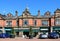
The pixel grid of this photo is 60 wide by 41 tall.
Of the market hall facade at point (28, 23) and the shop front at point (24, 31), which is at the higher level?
the market hall facade at point (28, 23)

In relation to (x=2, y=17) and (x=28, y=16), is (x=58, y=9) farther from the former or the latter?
(x=2, y=17)

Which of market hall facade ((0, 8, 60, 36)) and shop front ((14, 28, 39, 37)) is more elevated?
market hall facade ((0, 8, 60, 36))

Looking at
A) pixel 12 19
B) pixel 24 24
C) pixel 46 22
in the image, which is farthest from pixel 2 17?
pixel 46 22

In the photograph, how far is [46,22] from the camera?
68.9 meters

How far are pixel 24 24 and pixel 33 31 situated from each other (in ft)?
12.8

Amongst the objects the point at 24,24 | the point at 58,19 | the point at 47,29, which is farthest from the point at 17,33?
the point at 58,19

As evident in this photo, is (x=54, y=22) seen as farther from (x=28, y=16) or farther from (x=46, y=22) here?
(x=28, y=16)

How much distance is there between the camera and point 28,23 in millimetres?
68875

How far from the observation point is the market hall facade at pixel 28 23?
67.9m

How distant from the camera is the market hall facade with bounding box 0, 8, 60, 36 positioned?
6788cm

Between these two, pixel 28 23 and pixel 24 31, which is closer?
pixel 24 31

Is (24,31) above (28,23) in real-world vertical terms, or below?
below

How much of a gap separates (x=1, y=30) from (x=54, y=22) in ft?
59.4

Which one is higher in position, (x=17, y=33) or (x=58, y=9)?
(x=58, y=9)
